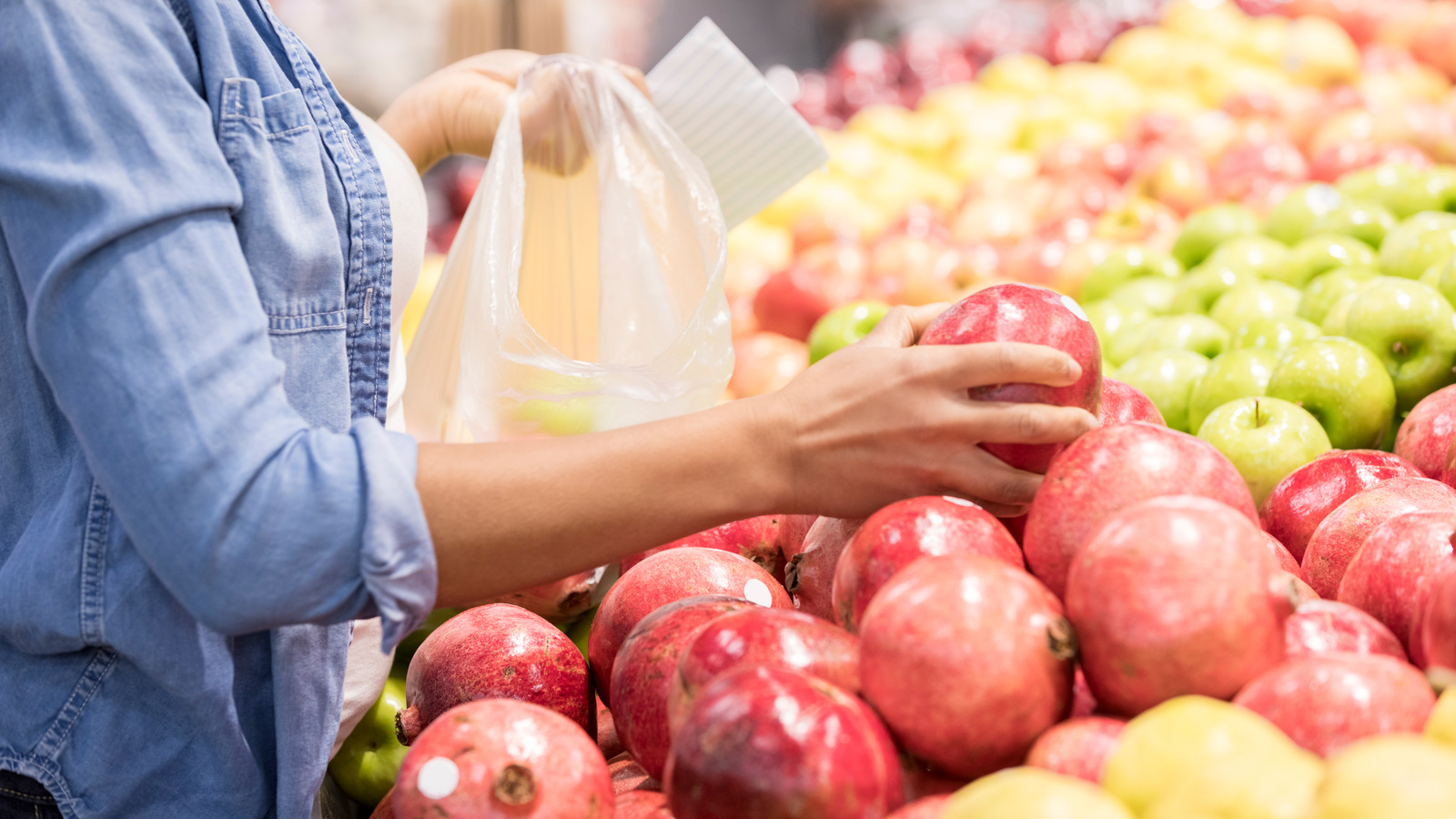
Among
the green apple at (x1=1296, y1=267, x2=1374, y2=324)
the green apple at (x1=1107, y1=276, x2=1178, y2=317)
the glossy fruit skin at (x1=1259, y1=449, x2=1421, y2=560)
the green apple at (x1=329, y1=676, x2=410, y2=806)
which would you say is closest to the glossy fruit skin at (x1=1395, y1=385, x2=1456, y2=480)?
the glossy fruit skin at (x1=1259, y1=449, x2=1421, y2=560)

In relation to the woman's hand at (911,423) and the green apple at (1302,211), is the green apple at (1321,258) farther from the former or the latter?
the woman's hand at (911,423)

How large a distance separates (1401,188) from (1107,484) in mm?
1991

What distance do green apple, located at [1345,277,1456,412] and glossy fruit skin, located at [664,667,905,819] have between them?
142 cm

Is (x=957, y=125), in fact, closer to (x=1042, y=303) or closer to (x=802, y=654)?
(x=1042, y=303)

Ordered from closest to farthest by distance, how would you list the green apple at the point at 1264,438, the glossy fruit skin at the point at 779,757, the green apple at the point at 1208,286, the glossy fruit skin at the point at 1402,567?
the glossy fruit skin at the point at 779,757 → the glossy fruit skin at the point at 1402,567 → the green apple at the point at 1264,438 → the green apple at the point at 1208,286

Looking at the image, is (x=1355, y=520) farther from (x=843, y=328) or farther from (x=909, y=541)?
(x=843, y=328)

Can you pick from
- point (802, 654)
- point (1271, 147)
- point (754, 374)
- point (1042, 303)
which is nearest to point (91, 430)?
point (802, 654)

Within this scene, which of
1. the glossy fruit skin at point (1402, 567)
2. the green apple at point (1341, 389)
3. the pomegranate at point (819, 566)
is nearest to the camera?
the glossy fruit skin at point (1402, 567)

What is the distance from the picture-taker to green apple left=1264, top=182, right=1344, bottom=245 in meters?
2.54

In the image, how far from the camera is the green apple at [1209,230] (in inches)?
106

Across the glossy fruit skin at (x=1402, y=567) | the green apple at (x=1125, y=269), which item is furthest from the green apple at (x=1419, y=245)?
the glossy fruit skin at (x=1402, y=567)

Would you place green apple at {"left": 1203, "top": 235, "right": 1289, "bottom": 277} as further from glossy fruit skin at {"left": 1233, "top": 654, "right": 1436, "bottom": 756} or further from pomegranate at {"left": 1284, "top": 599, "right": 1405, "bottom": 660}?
glossy fruit skin at {"left": 1233, "top": 654, "right": 1436, "bottom": 756}

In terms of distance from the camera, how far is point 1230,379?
189cm

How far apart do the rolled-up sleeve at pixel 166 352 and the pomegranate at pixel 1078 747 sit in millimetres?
529
